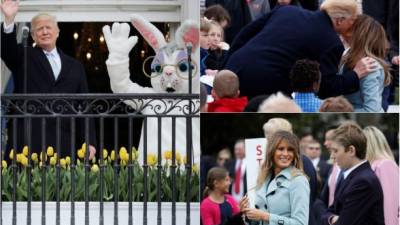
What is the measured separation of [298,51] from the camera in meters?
9.00

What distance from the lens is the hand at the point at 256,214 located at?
8953mm

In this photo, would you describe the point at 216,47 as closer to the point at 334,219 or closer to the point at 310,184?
the point at 310,184

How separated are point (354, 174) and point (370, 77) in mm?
702

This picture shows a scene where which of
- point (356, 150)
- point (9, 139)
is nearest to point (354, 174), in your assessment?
point (356, 150)

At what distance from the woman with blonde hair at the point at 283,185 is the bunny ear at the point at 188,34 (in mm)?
1461

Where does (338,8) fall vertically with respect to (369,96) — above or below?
above

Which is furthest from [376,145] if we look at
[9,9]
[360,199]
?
[9,9]

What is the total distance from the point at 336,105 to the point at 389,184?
679 millimetres

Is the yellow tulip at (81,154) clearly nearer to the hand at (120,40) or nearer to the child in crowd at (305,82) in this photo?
the hand at (120,40)

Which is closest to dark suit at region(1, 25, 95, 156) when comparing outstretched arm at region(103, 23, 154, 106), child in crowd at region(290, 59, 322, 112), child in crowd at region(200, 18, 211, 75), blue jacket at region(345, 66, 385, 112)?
outstretched arm at region(103, 23, 154, 106)

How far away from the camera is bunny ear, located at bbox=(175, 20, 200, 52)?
397 inches

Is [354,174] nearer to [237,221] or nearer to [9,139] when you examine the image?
[237,221]

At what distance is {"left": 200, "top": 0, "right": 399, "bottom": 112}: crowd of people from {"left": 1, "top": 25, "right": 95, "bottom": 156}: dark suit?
1550 mm

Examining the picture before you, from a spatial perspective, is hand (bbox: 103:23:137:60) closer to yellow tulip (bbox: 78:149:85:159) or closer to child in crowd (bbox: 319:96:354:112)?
yellow tulip (bbox: 78:149:85:159)
